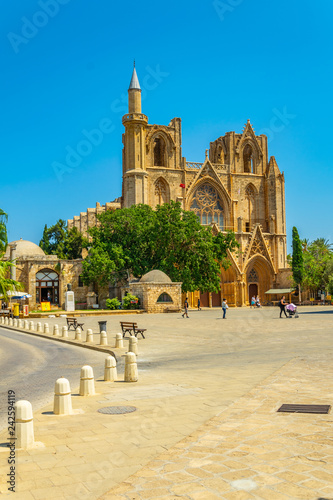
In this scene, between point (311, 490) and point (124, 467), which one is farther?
point (124, 467)

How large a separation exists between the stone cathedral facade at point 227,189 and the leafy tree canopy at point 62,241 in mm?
6189

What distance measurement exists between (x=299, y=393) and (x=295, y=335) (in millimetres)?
10515

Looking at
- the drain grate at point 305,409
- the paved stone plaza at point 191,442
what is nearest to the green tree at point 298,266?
the paved stone plaza at point 191,442

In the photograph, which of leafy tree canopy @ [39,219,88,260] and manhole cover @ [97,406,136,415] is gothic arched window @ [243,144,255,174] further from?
manhole cover @ [97,406,136,415]

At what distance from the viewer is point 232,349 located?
14.2 metres

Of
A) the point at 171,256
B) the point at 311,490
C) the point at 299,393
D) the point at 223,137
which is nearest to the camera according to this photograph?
the point at 311,490

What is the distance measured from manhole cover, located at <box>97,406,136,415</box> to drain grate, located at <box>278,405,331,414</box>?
2.08 meters

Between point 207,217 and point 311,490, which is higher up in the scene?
point 207,217

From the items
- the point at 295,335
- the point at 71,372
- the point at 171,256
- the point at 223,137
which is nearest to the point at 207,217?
the point at 223,137

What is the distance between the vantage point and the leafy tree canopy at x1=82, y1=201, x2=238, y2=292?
42406 millimetres

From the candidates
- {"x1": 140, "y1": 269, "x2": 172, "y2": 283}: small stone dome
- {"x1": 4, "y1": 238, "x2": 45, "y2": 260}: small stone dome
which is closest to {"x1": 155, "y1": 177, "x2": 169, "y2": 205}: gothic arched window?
{"x1": 4, "y1": 238, "x2": 45, "y2": 260}: small stone dome

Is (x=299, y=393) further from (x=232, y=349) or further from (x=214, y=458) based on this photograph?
(x=232, y=349)

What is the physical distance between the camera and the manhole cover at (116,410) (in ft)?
22.2

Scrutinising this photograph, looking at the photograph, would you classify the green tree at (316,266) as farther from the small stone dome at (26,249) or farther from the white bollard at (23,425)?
Answer: the white bollard at (23,425)
